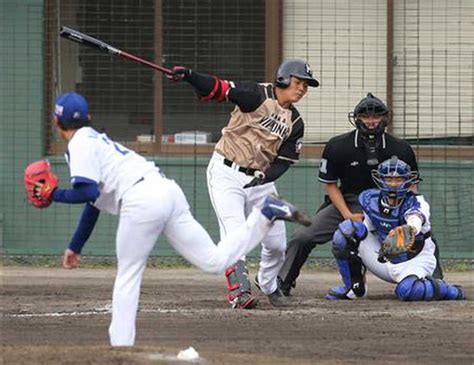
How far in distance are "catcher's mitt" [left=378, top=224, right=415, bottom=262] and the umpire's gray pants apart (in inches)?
28.7

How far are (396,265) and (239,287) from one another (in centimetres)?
135

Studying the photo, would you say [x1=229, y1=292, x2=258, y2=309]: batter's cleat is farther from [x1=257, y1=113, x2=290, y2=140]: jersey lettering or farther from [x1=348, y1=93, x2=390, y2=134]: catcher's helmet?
[x1=348, y1=93, x2=390, y2=134]: catcher's helmet

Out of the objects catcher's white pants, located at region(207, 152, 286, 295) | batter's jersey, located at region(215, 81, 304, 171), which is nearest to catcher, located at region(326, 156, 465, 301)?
catcher's white pants, located at region(207, 152, 286, 295)

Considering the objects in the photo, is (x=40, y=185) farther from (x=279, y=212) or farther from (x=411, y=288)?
(x=411, y=288)

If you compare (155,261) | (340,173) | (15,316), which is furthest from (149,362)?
(155,261)

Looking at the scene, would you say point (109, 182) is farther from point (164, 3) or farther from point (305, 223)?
point (164, 3)

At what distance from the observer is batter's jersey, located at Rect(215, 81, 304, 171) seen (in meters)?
9.67

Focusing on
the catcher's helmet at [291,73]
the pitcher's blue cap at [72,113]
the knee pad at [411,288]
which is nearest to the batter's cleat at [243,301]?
the knee pad at [411,288]

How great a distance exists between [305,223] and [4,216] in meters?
6.13

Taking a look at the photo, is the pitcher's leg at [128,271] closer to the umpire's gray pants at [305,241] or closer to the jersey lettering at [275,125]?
the jersey lettering at [275,125]

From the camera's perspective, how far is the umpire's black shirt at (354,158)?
420 inches

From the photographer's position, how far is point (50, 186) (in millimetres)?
7469

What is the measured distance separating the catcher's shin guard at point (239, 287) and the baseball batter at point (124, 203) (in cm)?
Result: 217

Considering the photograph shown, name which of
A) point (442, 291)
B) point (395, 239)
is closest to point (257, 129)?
point (395, 239)
